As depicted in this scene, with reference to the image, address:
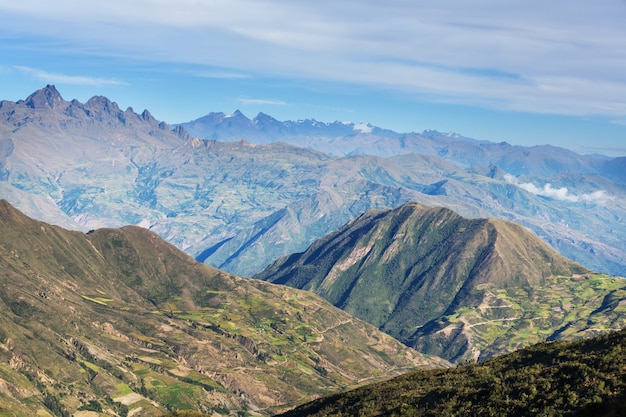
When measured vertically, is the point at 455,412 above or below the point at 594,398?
below

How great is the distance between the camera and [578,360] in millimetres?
195125

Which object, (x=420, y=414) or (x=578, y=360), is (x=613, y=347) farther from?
(x=420, y=414)

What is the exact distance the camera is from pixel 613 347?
632 feet

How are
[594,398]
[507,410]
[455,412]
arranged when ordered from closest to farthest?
[594,398], [507,410], [455,412]

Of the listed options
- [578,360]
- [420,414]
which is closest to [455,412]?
[420,414]

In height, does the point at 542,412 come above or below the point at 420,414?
above

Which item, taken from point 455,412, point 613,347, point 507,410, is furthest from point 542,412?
point 613,347

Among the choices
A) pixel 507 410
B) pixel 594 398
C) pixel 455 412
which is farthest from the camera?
pixel 455 412

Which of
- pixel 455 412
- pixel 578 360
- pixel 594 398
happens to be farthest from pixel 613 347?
pixel 455 412

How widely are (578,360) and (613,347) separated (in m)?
11.0

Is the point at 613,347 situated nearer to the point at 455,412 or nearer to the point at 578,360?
the point at 578,360

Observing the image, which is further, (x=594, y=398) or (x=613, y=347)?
(x=613, y=347)

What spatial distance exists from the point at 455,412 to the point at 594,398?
4404 centimetres

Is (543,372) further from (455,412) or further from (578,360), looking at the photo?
(455,412)
